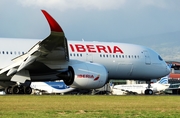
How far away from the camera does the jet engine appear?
914 inches

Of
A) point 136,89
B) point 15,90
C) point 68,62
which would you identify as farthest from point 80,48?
point 136,89

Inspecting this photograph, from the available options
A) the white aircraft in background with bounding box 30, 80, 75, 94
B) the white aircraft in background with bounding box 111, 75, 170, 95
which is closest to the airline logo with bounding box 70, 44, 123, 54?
the white aircraft in background with bounding box 30, 80, 75, 94

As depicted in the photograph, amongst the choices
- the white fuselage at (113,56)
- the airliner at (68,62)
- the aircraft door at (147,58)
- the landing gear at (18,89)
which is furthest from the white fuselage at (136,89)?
the landing gear at (18,89)

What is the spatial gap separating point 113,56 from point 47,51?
8.10 meters

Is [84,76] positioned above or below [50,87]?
below

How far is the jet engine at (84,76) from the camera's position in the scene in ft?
76.1

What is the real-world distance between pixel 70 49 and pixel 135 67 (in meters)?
5.55

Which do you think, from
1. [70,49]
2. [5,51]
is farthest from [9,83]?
[70,49]

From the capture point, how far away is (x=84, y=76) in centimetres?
2323

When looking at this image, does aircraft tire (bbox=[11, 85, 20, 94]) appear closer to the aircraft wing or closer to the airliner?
the airliner

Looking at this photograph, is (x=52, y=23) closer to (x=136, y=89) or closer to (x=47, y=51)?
(x=47, y=51)

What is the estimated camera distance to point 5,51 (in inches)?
1053

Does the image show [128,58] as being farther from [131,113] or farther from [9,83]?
[131,113]

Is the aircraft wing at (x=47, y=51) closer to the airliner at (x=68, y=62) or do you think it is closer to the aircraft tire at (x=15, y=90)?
the airliner at (x=68, y=62)
